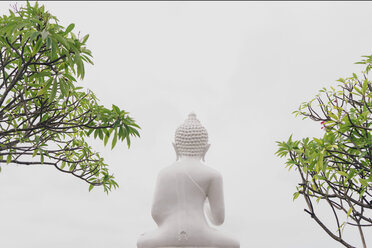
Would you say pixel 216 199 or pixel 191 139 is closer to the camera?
pixel 216 199

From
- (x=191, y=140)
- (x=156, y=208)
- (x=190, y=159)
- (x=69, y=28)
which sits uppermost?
(x=69, y=28)

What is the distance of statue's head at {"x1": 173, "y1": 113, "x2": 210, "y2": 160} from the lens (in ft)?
18.3

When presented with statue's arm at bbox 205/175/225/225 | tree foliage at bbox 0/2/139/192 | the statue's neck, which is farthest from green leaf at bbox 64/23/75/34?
statue's arm at bbox 205/175/225/225

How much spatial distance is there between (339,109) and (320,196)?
113 centimetres

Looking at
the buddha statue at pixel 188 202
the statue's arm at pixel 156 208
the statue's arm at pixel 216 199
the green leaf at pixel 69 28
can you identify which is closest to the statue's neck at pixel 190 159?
the buddha statue at pixel 188 202

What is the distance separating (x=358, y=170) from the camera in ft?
15.2

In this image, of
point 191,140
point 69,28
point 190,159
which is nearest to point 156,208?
point 190,159

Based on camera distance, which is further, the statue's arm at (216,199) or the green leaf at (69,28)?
the statue's arm at (216,199)

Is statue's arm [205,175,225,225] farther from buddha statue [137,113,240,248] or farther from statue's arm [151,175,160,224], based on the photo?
statue's arm [151,175,160,224]

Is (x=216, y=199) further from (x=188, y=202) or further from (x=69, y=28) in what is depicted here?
(x=69, y=28)

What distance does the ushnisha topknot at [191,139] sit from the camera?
5566 mm

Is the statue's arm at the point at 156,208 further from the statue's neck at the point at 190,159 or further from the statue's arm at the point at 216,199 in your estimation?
the statue's arm at the point at 216,199

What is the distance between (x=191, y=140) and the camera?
5.55 metres

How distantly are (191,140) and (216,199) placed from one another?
0.89 meters
